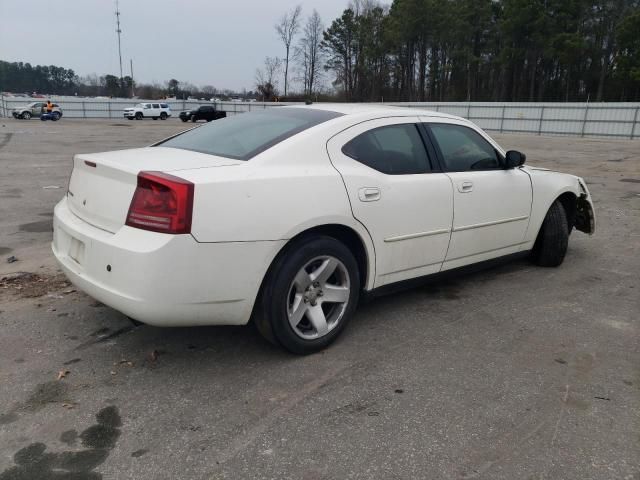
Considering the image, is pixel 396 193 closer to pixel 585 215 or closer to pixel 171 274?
pixel 171 274

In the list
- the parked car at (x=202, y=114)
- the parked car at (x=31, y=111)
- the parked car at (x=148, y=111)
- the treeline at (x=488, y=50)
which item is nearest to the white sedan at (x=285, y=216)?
the parked car at (x=202, y=114)

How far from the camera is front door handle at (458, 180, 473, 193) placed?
13.2ft

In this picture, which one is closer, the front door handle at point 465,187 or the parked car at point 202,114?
the front door handle at point 465,187

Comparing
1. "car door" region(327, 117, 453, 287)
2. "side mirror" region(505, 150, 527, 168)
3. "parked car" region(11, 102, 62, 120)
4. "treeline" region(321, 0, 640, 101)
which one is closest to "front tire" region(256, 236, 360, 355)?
"car door" region(327, 117, 453, 287)

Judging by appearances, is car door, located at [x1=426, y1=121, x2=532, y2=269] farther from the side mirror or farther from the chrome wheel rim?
the chrome wheel rim

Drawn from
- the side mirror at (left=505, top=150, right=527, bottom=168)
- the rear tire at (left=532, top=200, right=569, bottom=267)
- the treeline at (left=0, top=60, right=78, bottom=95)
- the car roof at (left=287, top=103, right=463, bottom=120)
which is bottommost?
the rear tire at (left=532, top=200, right=569, bottom=267)

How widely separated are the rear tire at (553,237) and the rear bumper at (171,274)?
318 centimetres

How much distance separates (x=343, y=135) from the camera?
3500mm

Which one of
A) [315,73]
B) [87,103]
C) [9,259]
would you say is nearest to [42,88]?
[315,73]

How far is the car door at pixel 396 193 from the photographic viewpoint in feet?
11.3

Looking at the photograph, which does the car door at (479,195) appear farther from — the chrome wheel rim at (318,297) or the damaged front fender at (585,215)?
the damaged front fender at (585,215)

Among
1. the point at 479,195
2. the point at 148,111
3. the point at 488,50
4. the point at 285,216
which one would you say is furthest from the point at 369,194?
the point at 488,50

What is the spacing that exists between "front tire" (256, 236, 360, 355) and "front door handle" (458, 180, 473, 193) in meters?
1.17

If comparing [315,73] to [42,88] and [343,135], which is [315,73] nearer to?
[42,88]
